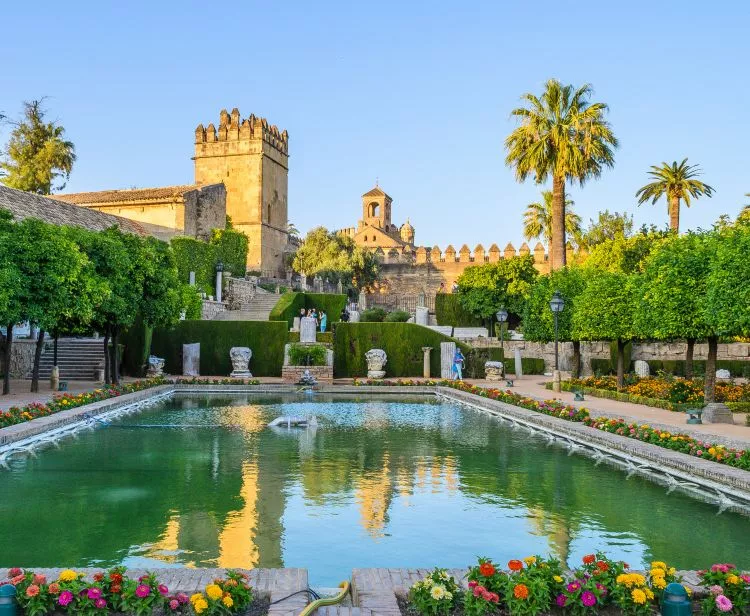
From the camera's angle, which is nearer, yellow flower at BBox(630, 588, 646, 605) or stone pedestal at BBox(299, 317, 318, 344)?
yellow flower at BBox(630, 588, 646, 605)

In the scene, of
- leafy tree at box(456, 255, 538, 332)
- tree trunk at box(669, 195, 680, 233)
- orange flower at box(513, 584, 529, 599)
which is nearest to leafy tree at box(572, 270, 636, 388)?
orange flower at box(513, 584, 529, 599)

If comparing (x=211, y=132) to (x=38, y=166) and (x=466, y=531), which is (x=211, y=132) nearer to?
(x=38, y=166)

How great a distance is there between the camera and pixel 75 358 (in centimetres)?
2614

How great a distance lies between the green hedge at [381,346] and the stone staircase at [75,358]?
853cm

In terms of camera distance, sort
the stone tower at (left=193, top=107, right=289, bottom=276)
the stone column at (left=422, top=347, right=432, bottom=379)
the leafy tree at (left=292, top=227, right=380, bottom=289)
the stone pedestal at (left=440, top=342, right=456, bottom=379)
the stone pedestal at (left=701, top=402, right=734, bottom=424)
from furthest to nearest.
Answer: the stone tower at (left=193, top=107, right=289, bottom=276)
the leafy tree at (left=292, top=227, right=380, bottom=289)
the stone pedestal at (left=440, top=342, right=456, bottom=379)
the stone column at (left=422, top=347, right=432, bottom=379)
the stone pedestal at (left=701, top=402, right=734, bottom=424)

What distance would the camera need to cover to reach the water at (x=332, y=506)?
6203 millimetres

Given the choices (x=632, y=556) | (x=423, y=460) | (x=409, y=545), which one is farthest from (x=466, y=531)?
(x=423, y=460)

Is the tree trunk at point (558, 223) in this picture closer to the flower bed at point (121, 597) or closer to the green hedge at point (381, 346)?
the green hedge at point (381, 346)

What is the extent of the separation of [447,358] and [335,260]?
2871 cm

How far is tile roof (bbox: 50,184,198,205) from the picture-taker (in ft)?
147

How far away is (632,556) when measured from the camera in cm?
618

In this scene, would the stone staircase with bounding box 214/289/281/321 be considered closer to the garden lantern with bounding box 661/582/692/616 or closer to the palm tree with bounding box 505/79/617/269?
the palm tree with bounding box 505/79/617/269

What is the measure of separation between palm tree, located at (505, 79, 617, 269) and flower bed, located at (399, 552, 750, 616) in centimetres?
2510

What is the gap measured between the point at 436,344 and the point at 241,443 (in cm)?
1700
